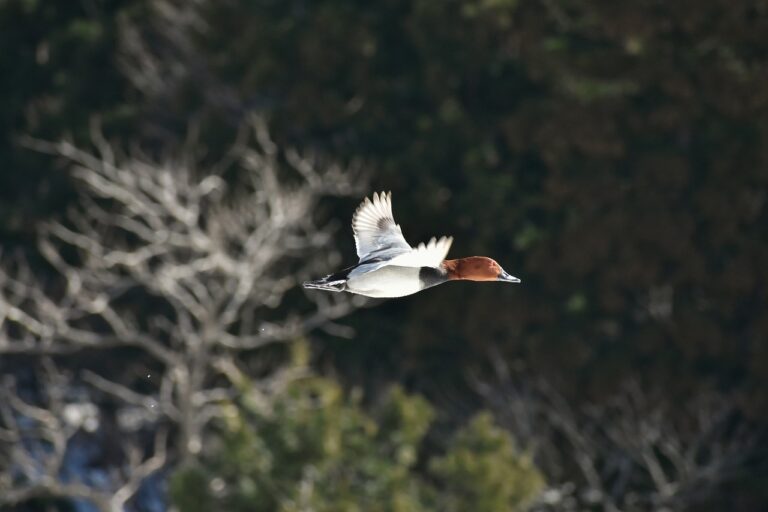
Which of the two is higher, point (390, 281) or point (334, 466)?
point (334, 466)

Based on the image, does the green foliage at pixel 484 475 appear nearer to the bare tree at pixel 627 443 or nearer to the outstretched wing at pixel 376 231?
the bare tree at pixel 627 443

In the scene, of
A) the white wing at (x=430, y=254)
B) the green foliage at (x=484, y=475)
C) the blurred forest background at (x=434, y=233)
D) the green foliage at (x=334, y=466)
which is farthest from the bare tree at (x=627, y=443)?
the white wing at (x=430, y=254)

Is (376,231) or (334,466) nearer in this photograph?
(376,231)

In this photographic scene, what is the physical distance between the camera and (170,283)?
67.3 ft

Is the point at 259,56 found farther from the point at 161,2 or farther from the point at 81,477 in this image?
the point at 81,477

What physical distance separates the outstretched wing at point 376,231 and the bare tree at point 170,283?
10.2 m

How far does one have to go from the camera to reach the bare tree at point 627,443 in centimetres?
1997

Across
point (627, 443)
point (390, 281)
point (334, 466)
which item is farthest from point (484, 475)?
point (390, 281)

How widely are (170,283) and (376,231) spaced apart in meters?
11.4

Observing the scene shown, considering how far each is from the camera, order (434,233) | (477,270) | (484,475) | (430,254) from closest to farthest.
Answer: (430,254) < (477,270) < (484,475) < (434,233)

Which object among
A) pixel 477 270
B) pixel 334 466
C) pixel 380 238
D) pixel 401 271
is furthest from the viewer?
pixel 334 466

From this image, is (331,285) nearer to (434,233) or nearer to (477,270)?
(477,270)

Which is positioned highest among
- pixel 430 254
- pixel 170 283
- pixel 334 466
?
pixel 170 283

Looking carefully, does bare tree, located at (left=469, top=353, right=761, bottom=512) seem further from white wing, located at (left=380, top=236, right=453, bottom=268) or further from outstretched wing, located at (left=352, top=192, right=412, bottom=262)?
white wing, located at (left=380, top=236, right=453, bottom=268)
